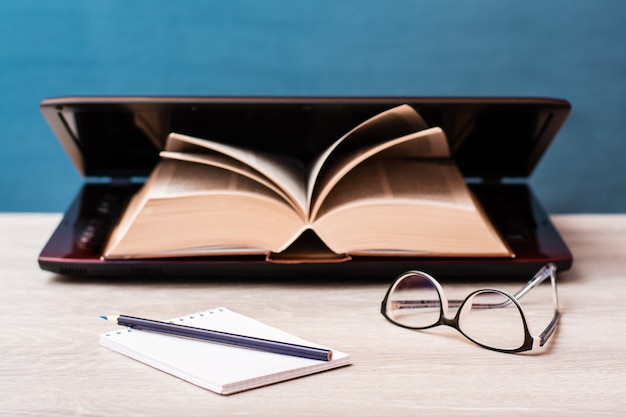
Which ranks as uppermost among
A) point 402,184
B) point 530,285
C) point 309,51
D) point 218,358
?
point 309,51

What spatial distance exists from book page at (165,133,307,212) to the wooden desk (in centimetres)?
10

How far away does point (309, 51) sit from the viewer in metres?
1.53

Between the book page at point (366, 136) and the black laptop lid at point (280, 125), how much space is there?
0.01 m

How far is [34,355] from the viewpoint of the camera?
65cm

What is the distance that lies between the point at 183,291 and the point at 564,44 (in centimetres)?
103

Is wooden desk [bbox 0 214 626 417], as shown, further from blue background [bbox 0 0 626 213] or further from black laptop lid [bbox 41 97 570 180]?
blue background [bbox 0 0 626 213]

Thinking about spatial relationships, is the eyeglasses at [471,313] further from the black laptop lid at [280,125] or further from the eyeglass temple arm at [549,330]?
the black laptop lid at [280,125]

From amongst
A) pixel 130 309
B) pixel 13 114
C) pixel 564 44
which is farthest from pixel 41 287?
pixel 564 44

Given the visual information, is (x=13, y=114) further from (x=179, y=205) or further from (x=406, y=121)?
(x=406, y=121)

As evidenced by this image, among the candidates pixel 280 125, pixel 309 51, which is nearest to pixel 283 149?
pixel 280 125

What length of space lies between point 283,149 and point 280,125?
0.24 feet

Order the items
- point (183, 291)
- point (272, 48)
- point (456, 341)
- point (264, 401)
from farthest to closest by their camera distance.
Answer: point (272, 48)
point (183, 291)
point (456, 341)
point (264, 401)

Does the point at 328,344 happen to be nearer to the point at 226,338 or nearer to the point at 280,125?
the point at 226,338

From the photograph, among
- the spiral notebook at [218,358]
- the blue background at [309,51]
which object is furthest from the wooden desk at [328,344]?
the blue background at [309,51]
